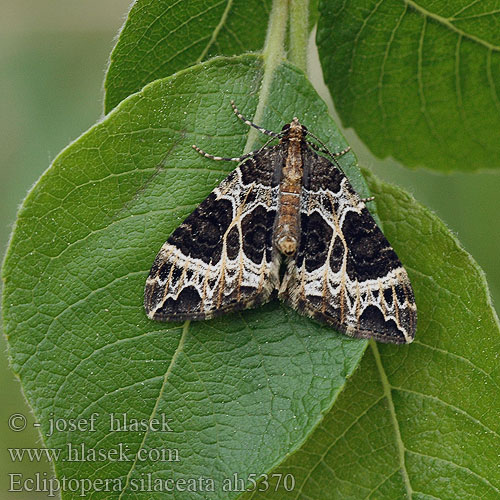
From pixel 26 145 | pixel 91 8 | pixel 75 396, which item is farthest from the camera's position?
pixel 91 8

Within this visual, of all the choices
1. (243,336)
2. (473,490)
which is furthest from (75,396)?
(473,490)

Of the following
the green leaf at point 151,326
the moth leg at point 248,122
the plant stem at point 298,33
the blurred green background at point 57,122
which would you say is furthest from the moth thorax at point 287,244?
the blurred green background at point 57,122

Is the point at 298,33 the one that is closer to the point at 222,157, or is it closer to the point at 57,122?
the point at 222,157

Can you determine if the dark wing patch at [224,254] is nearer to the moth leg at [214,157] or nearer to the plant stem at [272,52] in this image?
the moth leg at [214,157]

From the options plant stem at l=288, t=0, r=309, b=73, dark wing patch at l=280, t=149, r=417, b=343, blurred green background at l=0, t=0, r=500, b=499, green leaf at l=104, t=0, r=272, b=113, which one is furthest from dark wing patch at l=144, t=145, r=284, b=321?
blurred green background at l=0, t=0, r=500, b=499

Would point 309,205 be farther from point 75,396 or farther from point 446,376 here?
point 75,396
